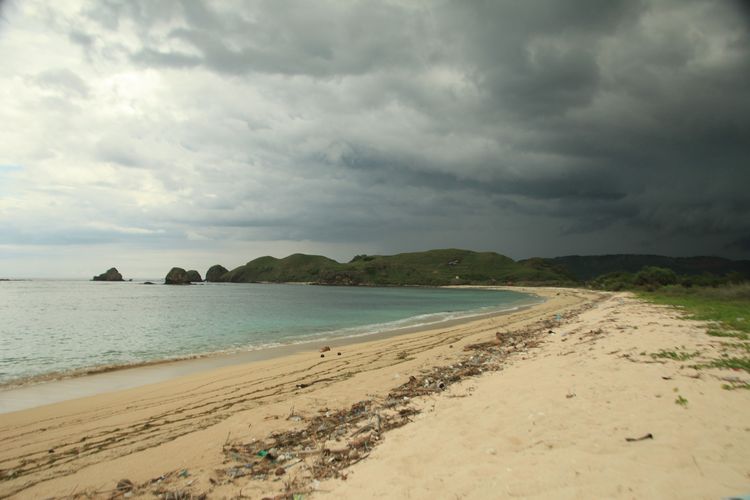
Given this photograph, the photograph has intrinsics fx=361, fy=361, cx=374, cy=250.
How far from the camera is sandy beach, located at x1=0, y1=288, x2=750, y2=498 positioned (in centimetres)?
470

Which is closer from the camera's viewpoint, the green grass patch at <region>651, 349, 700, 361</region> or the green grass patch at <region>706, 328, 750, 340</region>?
the green grass patch at <region>651, 349, 700, 361</region>

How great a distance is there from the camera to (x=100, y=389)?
45.8 feet

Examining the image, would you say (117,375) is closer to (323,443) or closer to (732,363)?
(323,443)

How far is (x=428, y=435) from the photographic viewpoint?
683 cm

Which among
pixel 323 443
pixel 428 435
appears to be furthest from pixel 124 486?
pixel 428 435

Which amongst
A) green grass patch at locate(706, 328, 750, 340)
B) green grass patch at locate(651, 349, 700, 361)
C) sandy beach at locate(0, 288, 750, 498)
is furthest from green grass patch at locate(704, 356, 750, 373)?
green grass patch at locate(706, 328, 750, 340)

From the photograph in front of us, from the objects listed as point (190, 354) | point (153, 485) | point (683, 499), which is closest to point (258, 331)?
point (190, 354)

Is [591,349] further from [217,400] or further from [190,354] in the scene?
[190,354]

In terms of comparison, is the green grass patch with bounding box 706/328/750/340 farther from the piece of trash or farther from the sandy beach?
the piece of trash

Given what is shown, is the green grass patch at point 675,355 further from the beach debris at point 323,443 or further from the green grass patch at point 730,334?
the beach debris at point 323,443

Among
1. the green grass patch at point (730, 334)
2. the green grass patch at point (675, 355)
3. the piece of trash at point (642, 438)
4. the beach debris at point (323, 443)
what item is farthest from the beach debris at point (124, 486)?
the green grass patch at point (730, 334)

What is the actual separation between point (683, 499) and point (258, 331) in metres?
30.6

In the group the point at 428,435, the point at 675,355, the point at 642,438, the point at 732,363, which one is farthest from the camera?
the point at 675,355

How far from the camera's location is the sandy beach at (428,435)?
4703 mm
